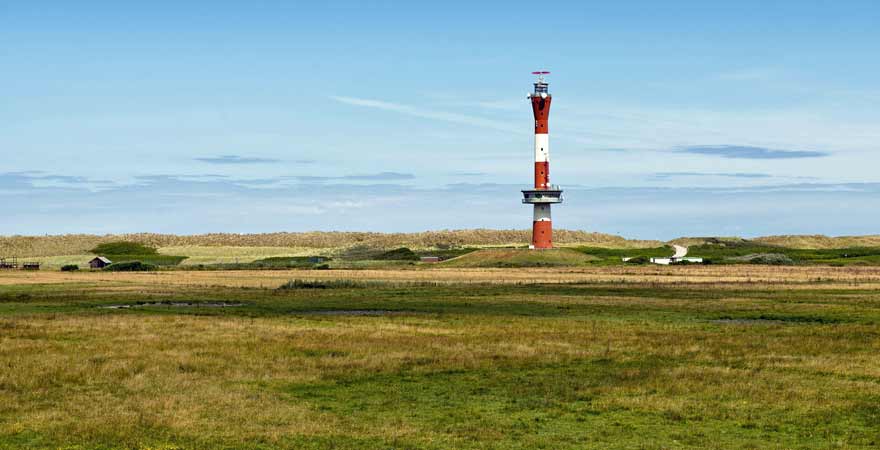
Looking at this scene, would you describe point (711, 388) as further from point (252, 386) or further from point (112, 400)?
point (112, 400)

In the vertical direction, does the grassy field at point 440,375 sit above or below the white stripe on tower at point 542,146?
below

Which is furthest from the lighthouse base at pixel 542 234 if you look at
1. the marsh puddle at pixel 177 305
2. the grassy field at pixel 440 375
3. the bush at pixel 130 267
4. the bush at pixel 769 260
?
the marsh puddle at pixel 177 305

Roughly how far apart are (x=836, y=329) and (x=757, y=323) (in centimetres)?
520

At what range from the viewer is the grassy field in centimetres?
2672

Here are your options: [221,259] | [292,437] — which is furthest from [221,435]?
[221,259]

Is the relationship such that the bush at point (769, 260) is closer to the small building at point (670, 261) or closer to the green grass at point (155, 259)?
the small building at point (670, 261)

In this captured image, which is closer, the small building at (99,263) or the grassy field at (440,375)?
the grassy field at (440,375)

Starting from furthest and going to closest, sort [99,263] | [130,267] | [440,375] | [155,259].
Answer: [155,259] < [99,263] < [130,267] < [440,375]

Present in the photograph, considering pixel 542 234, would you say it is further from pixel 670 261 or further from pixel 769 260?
pixel 769 260

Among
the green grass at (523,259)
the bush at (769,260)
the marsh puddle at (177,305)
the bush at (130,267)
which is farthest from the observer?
the bush at (769,260)

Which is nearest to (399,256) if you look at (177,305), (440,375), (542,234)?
(542,234)

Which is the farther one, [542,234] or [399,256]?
[399,256]

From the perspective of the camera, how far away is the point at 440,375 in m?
37.0

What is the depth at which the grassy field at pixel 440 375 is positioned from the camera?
26.7m
